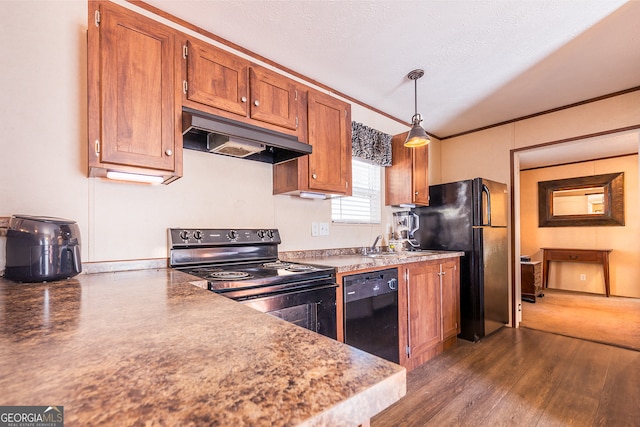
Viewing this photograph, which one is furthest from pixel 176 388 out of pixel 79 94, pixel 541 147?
pixel 541 147

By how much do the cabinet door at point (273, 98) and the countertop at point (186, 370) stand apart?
144 centimetres

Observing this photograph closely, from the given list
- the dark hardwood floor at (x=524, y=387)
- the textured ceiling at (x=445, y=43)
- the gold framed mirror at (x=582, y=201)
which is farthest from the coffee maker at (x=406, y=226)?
the gold framed mirror at (x=582, y=201)

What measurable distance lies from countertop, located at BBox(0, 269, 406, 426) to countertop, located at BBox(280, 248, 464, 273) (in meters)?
1.25

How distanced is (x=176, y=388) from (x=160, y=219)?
1616 mm

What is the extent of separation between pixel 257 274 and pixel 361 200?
1686mm

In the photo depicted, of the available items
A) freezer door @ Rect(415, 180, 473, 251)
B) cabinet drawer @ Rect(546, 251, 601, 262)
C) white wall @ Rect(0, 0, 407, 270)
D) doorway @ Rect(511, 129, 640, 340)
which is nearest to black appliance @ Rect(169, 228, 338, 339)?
white wall @ Rect(0, 0, 407, 270)

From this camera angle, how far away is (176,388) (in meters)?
0.39

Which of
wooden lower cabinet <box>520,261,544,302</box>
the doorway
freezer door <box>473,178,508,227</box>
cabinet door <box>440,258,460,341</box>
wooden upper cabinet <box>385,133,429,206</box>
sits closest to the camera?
cabinet door <box>440,258,460,341</box>

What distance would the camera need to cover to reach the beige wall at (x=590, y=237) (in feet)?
15.2

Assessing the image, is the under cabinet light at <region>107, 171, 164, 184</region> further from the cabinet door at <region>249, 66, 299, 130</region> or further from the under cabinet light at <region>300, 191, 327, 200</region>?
the under cabinet light at <region>300, 191, 327, 200</region>

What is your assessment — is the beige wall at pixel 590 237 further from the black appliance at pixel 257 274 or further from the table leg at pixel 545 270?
the black appliance at pixel 257 274

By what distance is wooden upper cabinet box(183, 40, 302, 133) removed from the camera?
164cm

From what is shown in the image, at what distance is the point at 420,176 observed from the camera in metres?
3.11

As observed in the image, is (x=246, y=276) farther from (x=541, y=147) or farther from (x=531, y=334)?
(x=541, y=147)
